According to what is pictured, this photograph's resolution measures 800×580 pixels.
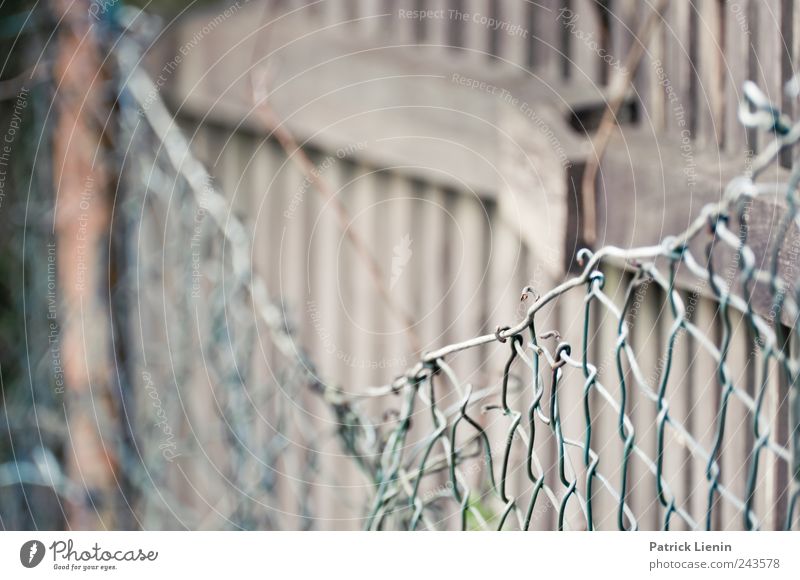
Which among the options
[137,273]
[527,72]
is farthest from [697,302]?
[137,273]

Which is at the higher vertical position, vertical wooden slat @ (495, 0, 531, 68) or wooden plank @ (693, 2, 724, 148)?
vertical wooden slat @ (495, 0, 531, 68)

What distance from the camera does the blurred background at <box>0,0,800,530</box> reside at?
1.91ft

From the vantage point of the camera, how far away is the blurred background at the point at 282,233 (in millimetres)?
583

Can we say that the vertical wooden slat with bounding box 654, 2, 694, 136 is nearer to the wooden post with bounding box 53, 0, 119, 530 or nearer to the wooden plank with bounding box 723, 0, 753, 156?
the wooden plank with bounding box 723, 0, 753, 156

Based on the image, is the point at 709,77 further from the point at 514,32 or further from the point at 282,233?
the point at 282,233

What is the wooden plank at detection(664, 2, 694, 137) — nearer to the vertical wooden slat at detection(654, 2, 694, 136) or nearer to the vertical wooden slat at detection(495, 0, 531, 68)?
the vertical wooden slat at detection(654, 2, 694, 136)

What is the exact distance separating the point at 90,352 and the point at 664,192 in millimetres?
496

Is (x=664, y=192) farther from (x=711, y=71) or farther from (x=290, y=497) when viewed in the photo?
(x=290, y=497)

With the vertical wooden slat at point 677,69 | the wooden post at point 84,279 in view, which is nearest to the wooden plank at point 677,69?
the vertical wooden slat at point 677,69

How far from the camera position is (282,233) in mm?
735

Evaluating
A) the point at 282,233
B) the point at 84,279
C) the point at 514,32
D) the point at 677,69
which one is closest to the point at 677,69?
the point at 677,69

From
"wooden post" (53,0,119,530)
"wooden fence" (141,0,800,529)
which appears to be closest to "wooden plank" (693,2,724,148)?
"wooden fence" (141,0,800,529)

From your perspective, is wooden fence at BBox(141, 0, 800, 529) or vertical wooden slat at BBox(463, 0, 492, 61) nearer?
wooden fence at BBox(141, 0, 800, 529)

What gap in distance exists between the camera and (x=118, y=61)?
0.66 meters
